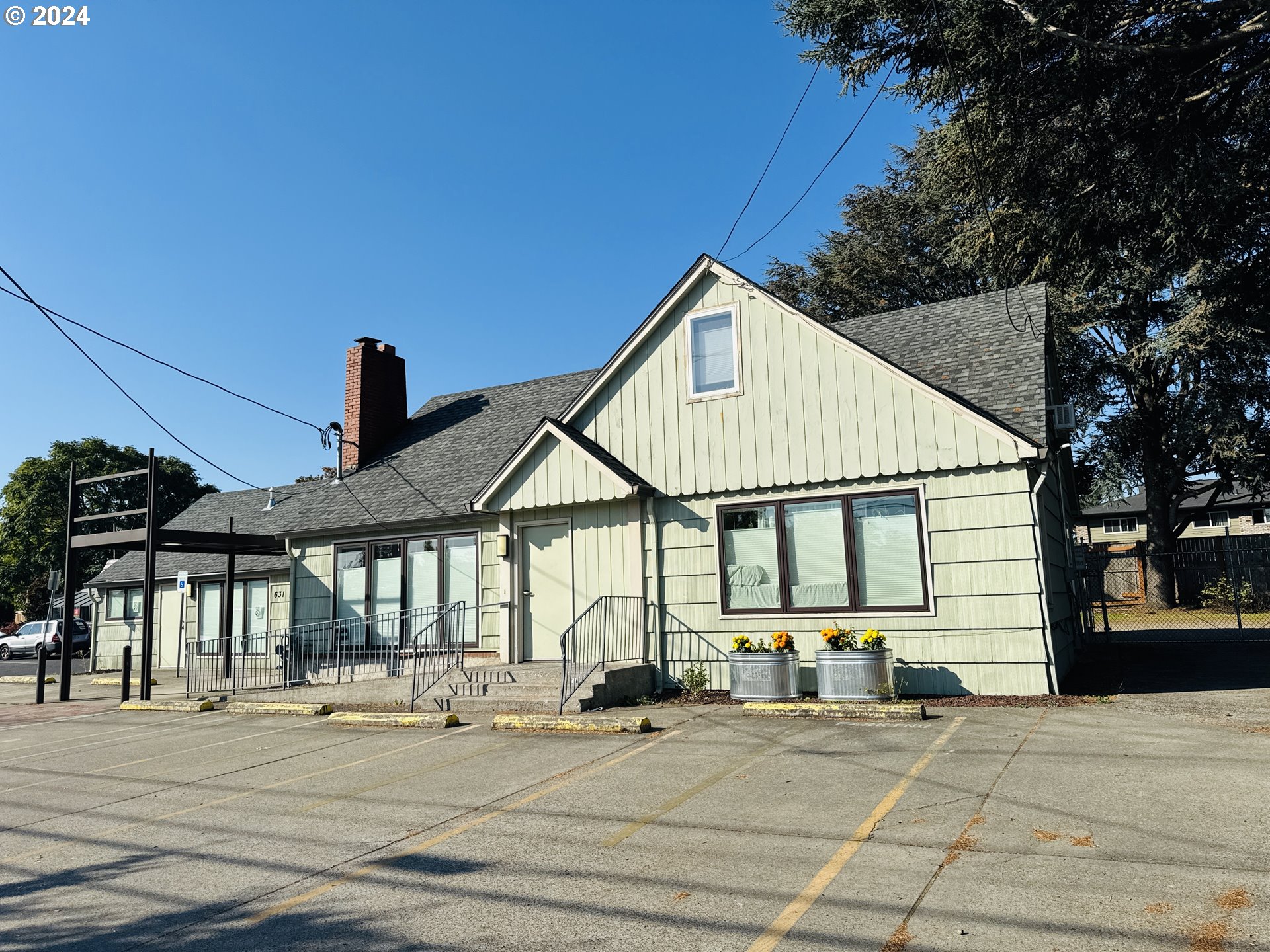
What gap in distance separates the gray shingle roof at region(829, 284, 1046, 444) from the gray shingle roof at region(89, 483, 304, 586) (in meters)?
13.7

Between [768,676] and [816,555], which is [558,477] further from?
[768,676]

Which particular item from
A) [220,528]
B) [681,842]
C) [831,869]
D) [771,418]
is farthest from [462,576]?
[220,528]

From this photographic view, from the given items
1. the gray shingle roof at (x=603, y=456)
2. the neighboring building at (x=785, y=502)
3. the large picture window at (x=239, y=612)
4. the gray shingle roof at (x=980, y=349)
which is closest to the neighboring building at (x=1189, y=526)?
the gray shingle roof at (x=980, y=349)

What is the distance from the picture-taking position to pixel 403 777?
27.0 ft

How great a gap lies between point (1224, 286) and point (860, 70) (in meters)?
17.6

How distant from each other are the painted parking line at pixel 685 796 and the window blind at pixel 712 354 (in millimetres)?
5836

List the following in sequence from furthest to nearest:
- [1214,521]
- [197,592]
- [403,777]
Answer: [1214,521] → [197,592] → [403,777]

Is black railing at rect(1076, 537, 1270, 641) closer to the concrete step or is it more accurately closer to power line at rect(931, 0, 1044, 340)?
power line at rect(931, 0, 1044, 340)

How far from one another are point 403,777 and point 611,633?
5.18m

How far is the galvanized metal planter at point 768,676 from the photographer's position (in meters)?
11.1

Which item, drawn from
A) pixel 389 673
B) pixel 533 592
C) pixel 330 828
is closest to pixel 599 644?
pixel 533 592

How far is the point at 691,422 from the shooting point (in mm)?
13188

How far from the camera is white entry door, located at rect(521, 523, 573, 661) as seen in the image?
45.4 feet

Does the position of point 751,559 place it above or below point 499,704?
above
